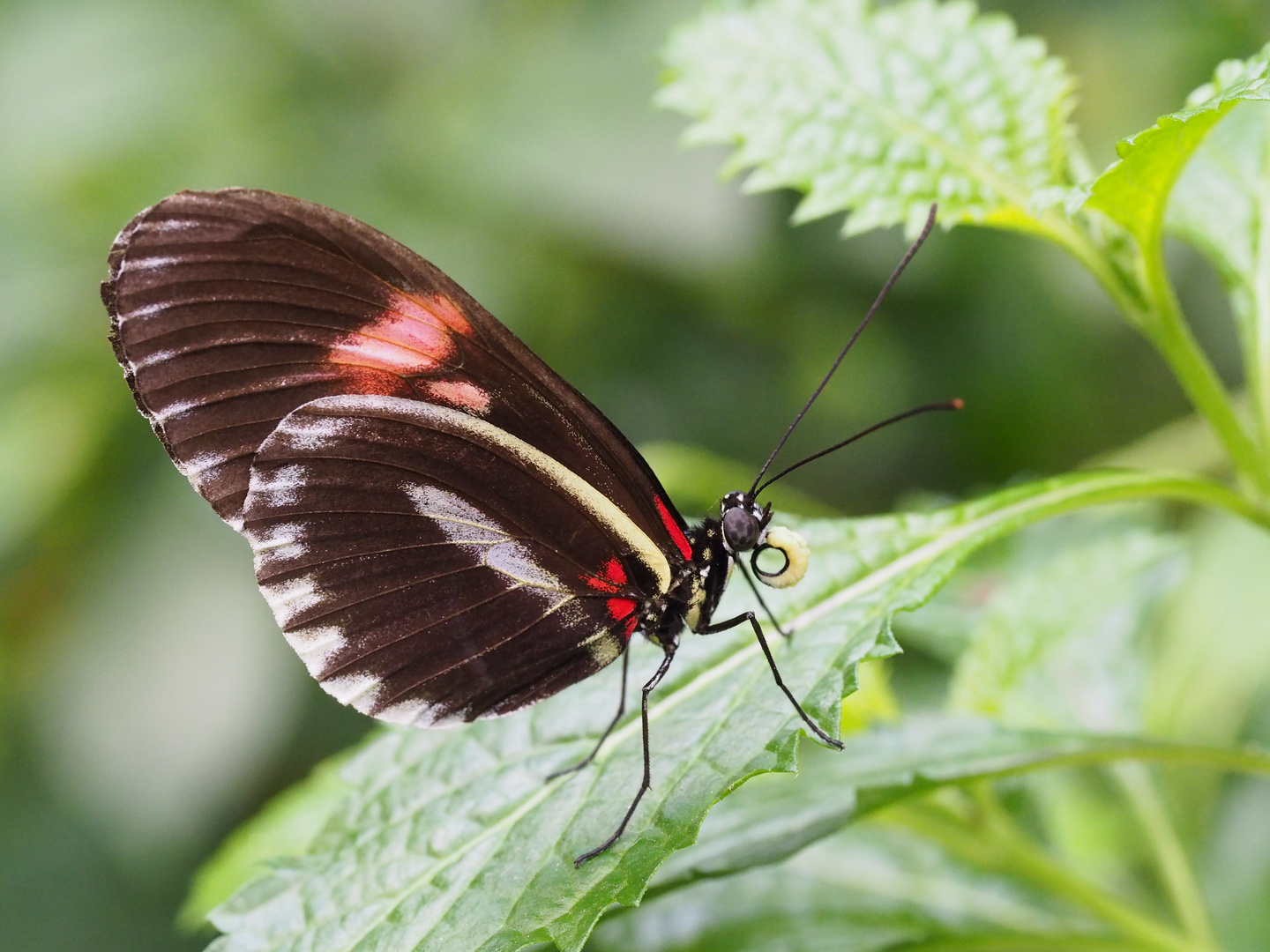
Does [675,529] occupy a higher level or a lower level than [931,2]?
lower

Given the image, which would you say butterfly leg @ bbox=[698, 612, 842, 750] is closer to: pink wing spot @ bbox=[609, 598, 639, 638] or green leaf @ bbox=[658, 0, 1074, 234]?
pink wing spot @ bbox=[609, 598, 639, 638]

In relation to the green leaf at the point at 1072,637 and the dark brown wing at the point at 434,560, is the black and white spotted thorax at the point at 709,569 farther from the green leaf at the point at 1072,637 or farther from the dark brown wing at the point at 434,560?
the green leaf at the point at 1072,637

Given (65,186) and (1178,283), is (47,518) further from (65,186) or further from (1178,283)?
(1178,283)

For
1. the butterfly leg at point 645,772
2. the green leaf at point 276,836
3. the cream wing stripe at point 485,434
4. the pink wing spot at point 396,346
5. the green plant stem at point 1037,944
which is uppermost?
the pink wing spot at point 396,346

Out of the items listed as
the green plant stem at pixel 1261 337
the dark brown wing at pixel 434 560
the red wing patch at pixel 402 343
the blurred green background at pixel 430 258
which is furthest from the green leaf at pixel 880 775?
the blurred green background at pixel 430 258

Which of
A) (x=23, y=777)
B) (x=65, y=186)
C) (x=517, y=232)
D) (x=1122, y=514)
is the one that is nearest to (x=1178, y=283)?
Answer: (x=1122, y=514)

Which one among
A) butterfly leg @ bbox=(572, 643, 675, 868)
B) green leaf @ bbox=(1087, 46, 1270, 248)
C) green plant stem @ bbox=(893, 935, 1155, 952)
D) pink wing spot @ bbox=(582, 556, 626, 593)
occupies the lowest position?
green plant stem @ bbox=(893, 935, 1155, 952)

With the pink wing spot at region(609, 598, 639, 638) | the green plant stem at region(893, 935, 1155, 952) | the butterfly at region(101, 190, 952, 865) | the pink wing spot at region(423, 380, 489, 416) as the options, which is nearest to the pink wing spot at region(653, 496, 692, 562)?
the butterfly at region(101, 190, 952, 865)
